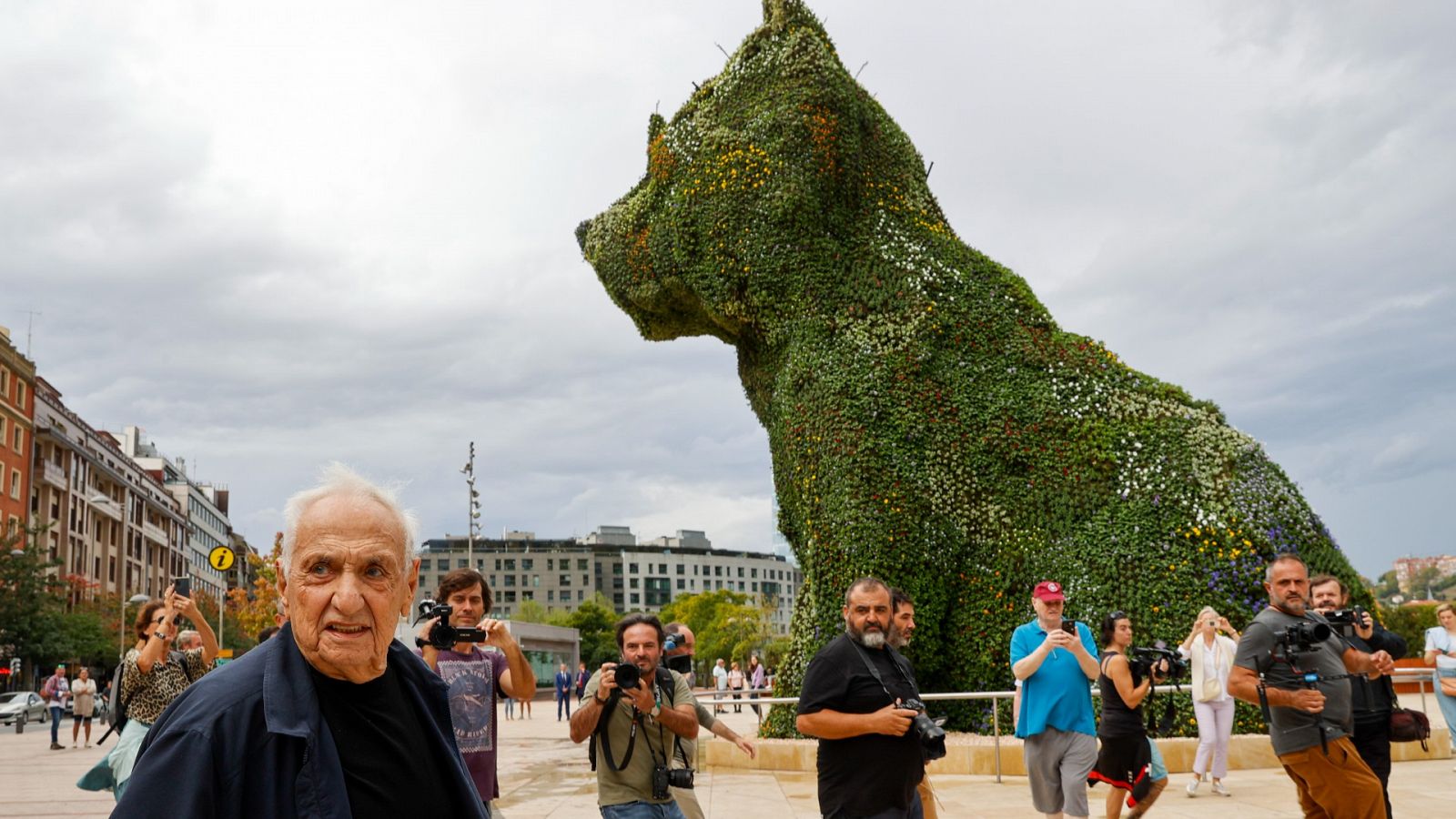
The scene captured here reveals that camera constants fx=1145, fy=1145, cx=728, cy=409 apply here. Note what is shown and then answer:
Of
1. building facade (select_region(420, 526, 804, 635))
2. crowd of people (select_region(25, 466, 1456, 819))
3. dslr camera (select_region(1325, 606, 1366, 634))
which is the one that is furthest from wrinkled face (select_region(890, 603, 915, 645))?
building facade (select_region(420, 526, 804, 635))

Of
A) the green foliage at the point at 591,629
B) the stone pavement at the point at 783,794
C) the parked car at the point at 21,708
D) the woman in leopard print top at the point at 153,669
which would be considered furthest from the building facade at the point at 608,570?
the woman in leopard print top at the point at 153,669

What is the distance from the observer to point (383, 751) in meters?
2.46

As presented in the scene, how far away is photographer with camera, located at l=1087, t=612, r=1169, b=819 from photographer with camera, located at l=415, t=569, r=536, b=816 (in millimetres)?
4290

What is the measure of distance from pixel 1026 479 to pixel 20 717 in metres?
31.1

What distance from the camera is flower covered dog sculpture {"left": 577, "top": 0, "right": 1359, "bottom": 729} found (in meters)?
13.0

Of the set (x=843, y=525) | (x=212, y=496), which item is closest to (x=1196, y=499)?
(x=843, y=525)

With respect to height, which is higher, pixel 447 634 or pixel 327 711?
pixel 447 634

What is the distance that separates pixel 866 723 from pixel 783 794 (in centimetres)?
675

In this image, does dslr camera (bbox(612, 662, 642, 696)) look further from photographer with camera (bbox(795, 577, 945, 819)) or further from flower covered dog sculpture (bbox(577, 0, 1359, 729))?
flower covered dog sculpture (bbox(577, 0, 1359, 729))

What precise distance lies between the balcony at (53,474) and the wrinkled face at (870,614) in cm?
6414

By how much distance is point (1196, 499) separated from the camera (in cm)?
1292

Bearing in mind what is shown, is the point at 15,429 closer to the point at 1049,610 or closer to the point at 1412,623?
the point at 1412,623

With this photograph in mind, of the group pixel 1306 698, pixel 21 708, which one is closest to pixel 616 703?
pixel 1306 698

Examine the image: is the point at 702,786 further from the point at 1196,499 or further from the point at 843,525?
the point at 1196,499
